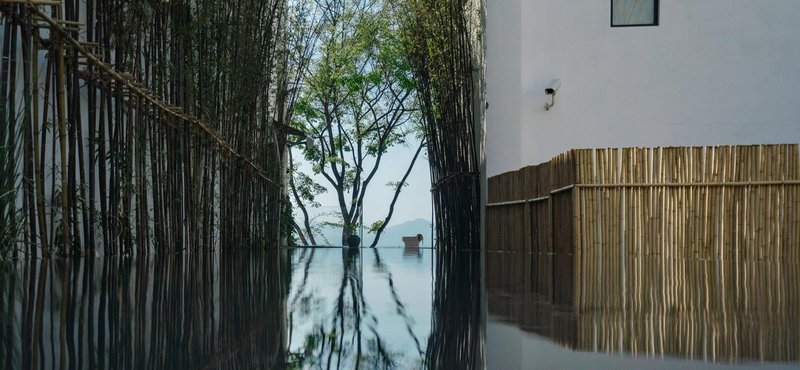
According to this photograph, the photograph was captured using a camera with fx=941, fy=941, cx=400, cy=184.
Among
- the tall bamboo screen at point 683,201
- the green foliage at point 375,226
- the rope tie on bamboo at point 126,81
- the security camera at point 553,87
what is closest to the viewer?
the rope tie on bamboo at point 126,81

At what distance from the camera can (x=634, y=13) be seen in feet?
29.2

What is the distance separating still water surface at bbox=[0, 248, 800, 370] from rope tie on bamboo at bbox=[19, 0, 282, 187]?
1755mm

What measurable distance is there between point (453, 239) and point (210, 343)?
8.79 m

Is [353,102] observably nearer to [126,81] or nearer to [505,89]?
[505,89]

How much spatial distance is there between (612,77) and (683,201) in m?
3.09

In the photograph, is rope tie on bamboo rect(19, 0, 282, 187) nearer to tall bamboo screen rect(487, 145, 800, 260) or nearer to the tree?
tall bamboo screen rect(487, 145, 800, 260)

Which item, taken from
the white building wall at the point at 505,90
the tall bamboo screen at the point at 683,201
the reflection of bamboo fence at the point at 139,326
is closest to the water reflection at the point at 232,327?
the reflection of bamboo fence at the point at 139,326

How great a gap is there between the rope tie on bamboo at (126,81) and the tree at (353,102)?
11.2 metres

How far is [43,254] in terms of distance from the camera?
338 centimetres

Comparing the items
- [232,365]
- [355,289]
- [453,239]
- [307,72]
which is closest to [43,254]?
[355,289]

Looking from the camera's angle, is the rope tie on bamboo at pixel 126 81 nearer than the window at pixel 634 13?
Yes

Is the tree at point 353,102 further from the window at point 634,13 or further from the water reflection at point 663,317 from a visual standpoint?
the water reflection at point 663,317

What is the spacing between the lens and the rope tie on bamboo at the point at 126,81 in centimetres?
346

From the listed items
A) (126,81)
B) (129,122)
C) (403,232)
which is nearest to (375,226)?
(403,232)
